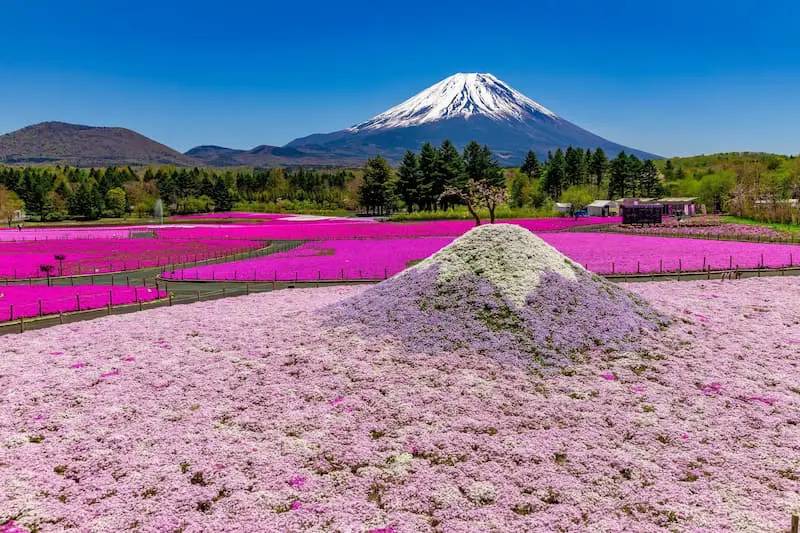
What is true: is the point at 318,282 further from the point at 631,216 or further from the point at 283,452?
the point at 631,216

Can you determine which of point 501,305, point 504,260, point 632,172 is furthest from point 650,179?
point 501,305

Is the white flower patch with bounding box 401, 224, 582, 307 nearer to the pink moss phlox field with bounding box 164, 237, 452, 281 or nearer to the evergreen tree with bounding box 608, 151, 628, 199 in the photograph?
the pink moss phlox field with bounding box 164, 237, 452, 281

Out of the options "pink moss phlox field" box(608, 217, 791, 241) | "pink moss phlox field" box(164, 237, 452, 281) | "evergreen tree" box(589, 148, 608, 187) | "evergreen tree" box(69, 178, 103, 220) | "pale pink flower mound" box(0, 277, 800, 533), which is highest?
"evergreen tree" box(589, 148, 608, 187)

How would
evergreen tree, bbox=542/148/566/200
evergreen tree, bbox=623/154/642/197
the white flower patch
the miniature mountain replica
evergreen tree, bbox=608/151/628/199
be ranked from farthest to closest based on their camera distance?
evergreen tree, bbox=623/154/642/197 → evergreen tree, bbox=608/151/628/199 → evergreen tree, bbox=542/148/566/200 → the white flower patch → the miniature mountain replica

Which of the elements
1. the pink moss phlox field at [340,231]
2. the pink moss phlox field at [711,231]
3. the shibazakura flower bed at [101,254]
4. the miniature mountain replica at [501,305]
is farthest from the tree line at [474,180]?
the miniature mountain replica at [501,305]

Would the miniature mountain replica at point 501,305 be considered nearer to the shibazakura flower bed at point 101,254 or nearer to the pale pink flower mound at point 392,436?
the pale pink flower mound at point 392,436

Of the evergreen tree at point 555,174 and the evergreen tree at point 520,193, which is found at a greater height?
the evergreen tree at point 555,174

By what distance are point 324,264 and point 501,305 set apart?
1386 inches

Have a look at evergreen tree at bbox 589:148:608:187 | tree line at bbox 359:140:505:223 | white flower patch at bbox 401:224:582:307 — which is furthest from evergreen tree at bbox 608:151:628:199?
white flower patch at bbox 401:224:582:307

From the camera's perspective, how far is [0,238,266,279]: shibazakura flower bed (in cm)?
5684

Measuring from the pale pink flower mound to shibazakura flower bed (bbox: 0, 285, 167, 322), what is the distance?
843 centimetres

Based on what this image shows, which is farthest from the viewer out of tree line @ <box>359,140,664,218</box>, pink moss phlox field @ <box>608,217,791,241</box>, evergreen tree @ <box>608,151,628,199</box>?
evergreen tree @ <box>608,151,628,199</box>

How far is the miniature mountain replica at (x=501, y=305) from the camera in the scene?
23406 mm

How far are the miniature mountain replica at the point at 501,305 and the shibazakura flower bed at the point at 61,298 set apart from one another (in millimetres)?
19145
